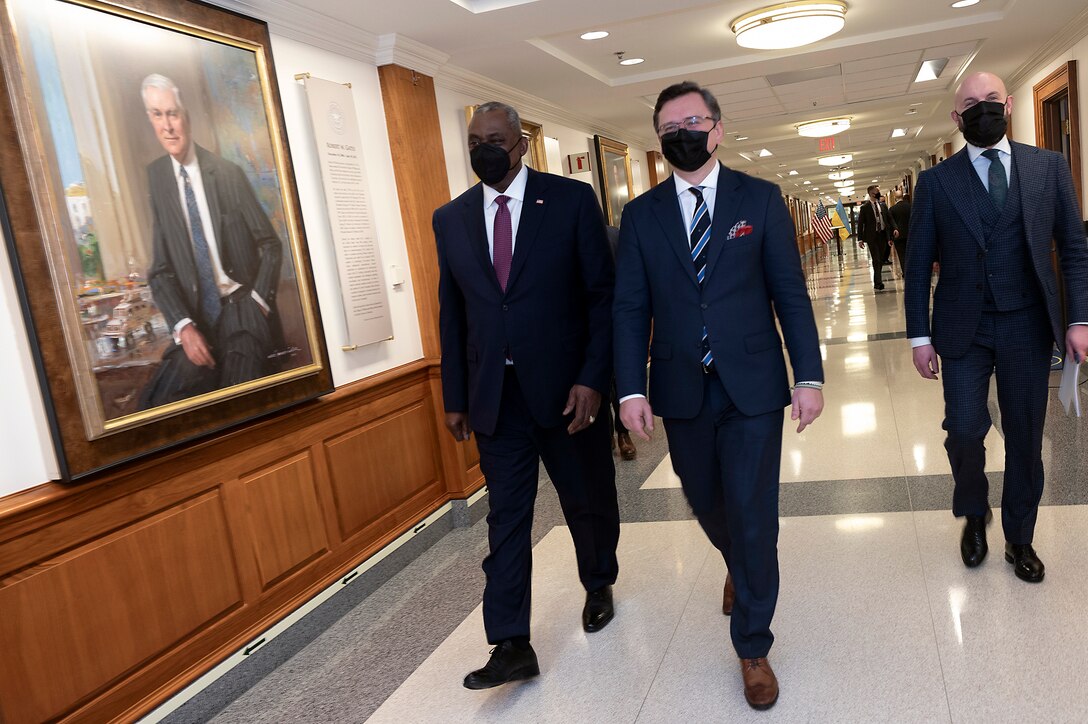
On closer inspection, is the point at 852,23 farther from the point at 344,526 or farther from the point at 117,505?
the point at 117,505

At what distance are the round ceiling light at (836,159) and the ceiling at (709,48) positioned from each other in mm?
8646

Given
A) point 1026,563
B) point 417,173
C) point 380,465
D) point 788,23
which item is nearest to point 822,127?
point 788,23

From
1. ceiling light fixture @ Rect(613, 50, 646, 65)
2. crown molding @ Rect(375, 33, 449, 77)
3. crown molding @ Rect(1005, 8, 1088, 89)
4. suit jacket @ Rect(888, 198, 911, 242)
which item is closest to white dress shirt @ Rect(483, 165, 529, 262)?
crown molding @ Rect(375, 33, 449, 77)

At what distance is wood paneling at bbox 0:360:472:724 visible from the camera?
235 centimetres

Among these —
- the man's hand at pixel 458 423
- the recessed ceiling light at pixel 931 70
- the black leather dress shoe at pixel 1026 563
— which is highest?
the recessed ceiling light at pixel 931 70

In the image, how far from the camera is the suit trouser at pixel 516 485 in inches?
103

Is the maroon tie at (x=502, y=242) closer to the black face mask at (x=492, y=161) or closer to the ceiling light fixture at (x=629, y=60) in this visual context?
the black face mask at (x=492, y=161)

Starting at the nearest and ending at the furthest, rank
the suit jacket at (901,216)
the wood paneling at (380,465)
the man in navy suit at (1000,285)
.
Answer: the man in navy suit at (1000,285) → the wood paneling at (380,465) → the suit jacket at (901,216)

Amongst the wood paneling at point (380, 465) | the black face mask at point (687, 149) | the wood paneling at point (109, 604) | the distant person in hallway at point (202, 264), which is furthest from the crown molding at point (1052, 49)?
the wood paneling at point (109, 604)

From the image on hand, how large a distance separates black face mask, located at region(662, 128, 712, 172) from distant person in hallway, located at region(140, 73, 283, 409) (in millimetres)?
1754

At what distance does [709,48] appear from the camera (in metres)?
6.40

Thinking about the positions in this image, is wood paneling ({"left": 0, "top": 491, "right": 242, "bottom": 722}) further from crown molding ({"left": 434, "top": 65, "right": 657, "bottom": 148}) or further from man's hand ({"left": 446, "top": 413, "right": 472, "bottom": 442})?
crown molding ({"left": 434, "top": 65, "right": 657, "bottom": 148})

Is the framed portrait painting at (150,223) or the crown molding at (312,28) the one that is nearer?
the framed portrait painting at (150,223)

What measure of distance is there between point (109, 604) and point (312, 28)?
2.72m
